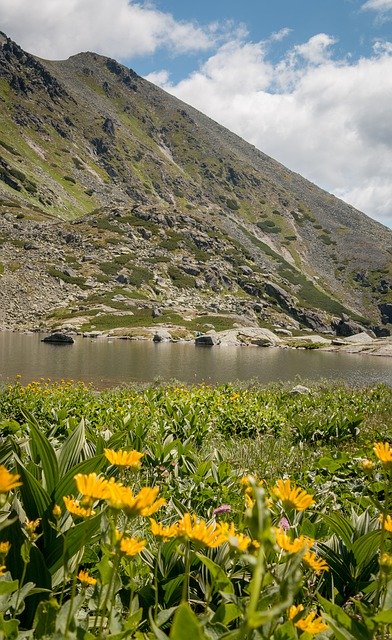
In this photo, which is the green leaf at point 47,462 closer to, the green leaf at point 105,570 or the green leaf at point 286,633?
the green leaf at point 105,570

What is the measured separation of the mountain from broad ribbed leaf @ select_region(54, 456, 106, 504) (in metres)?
57.9

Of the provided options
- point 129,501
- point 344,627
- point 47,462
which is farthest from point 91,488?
point 47,462

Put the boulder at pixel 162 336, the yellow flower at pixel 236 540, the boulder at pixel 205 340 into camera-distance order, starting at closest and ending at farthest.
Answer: the yellow flower at pixel 236 540 < the boulder at pixel 162 336 < the boulder at pixel 205 340

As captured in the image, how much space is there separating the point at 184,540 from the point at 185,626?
0.64 feet

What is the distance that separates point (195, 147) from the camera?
19900cm

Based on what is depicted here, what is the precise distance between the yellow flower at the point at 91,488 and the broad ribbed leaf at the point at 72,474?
4.23 feet

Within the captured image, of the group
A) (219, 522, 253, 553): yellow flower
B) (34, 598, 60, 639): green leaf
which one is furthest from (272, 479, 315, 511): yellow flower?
(34, 598, 60, 639): green leaf

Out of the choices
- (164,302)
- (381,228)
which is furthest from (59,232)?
(381,228)

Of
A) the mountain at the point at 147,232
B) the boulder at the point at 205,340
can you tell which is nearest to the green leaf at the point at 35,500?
the boulder at the point at 205,340

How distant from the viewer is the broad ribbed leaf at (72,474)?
248 centimetres

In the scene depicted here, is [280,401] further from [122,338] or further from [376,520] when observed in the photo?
[122,338]

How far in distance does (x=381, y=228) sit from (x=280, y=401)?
636 feet

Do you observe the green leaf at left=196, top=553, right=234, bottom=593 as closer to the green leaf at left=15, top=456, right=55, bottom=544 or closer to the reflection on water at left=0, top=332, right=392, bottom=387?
the green leaf at left=15, top=456, right=55, bottom=544

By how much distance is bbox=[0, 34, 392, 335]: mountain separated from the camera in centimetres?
7208
